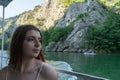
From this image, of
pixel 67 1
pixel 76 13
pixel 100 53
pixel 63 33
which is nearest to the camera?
pixel 100 53

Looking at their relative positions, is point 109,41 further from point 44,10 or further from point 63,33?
point 44,10

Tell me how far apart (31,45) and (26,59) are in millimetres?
47

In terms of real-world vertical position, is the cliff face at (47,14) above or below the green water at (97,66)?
above

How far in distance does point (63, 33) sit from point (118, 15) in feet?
40.8

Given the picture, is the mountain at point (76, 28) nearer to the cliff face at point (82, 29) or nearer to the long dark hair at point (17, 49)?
the cliff face at point (82, 29)

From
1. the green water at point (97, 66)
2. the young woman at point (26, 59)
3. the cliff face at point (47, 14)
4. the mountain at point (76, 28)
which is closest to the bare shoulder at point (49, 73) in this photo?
the young woman at point (26, 59)

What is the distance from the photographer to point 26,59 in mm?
916

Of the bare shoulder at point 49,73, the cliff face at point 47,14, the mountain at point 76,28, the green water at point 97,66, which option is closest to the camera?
the bare shoulder at point 49,73

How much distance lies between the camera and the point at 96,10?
231 feet

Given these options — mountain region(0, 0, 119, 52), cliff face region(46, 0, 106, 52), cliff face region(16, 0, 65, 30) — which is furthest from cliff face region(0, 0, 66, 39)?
cliff face region(46, 0, 106, 52)

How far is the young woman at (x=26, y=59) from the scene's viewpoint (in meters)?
0.89

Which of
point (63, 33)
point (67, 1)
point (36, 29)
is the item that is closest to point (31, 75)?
point (36, 29)

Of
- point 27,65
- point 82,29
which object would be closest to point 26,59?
point 27,65

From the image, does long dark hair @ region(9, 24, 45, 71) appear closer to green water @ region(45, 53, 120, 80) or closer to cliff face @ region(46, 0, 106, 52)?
green water @ region(45, 53, 120, 80)
